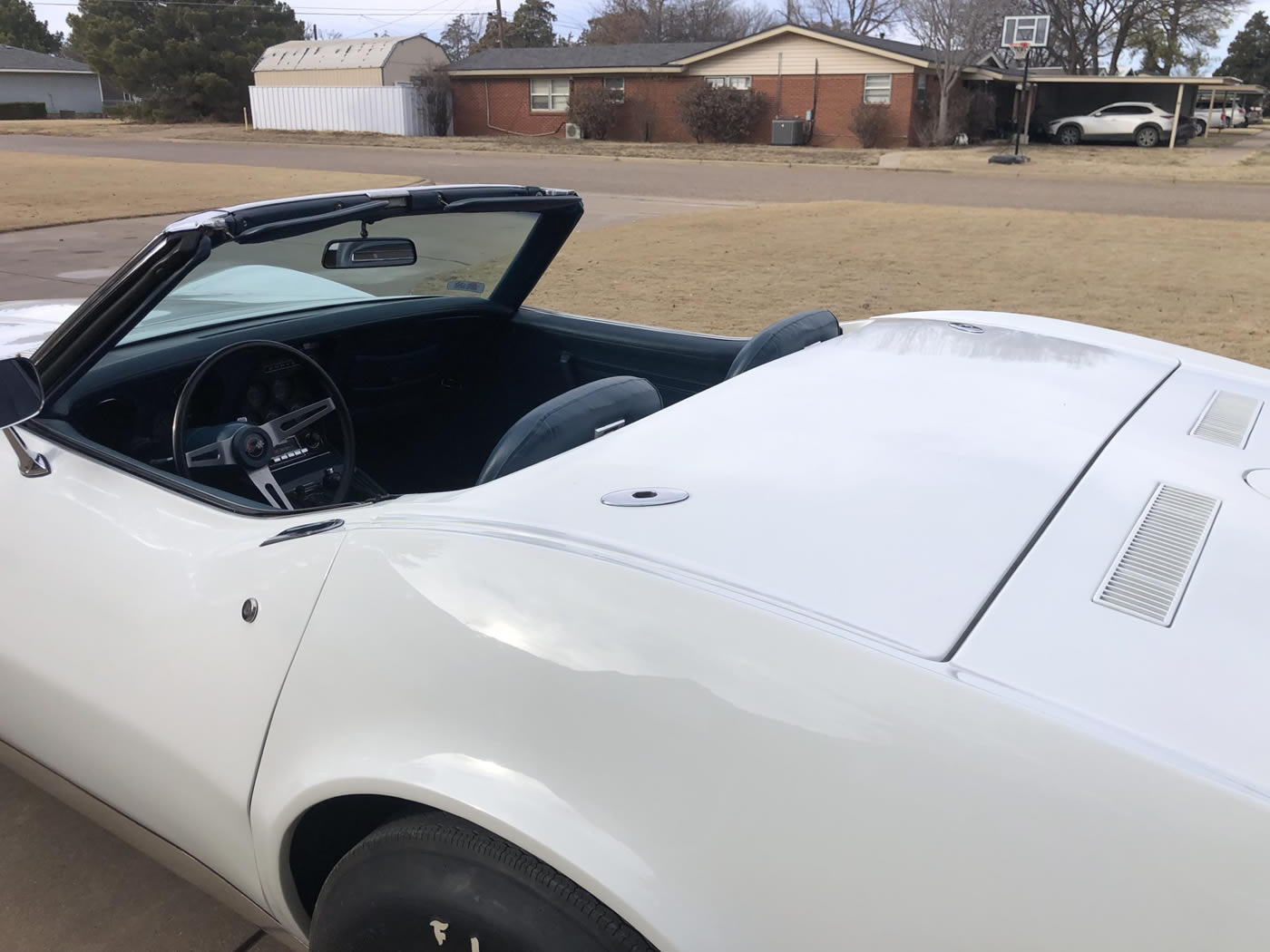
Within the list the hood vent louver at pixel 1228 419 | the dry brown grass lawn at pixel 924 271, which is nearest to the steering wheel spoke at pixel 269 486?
the hood vent louver at pixel 1228 419

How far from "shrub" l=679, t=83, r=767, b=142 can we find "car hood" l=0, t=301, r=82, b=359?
3346 centimetres

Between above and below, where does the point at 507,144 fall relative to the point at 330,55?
below

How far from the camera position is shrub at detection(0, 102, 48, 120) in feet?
167

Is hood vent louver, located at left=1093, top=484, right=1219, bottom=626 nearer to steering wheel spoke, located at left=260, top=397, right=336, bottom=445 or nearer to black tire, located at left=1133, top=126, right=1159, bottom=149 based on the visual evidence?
steering wheel spoke, located at left=260, top=397, right=336, bottom=445

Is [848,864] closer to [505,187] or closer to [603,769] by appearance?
[603,769]

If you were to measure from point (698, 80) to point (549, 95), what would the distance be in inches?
244

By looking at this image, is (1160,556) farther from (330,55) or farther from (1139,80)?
(330,55)

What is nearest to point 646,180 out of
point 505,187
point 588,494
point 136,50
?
point 505,187

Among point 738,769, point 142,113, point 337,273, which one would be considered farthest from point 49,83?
point 738,769

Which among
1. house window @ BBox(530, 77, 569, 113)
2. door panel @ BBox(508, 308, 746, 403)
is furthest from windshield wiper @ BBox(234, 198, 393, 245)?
house window @ BBox(530, 77, 569, 113)

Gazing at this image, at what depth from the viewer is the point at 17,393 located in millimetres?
1840

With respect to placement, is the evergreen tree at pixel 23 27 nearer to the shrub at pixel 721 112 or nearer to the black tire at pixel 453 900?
the shrub at pixel 721 112

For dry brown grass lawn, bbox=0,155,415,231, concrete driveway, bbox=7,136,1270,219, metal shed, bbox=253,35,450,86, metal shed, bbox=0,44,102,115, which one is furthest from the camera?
metal shed, bbox=0,44,102,115

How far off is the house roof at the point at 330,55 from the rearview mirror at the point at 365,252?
4217 centimetres
